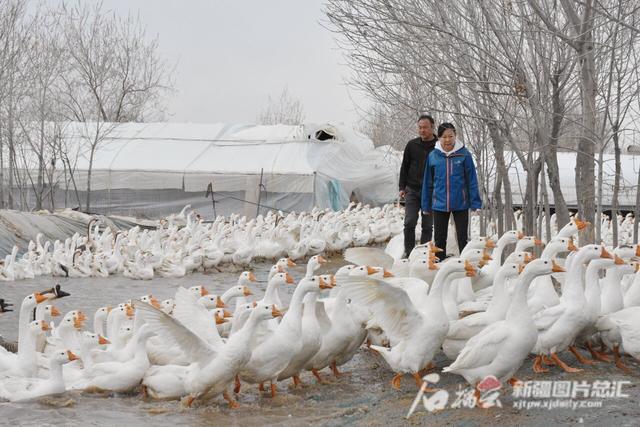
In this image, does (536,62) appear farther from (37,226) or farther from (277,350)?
(37,226)

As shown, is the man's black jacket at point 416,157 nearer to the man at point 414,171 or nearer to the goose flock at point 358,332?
the man at point 414,171

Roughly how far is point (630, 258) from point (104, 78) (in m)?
21.8

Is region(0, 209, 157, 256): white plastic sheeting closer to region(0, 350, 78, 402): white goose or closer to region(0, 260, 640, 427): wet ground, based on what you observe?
region(0, 350, 78, 402): white goose

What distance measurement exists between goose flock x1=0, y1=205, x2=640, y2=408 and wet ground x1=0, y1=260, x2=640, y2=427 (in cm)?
12

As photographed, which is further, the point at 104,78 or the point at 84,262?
the point at 104,78

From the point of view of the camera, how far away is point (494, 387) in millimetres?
6039

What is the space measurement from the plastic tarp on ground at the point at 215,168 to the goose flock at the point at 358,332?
18.8 metres

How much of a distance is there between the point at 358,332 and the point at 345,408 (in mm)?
1118

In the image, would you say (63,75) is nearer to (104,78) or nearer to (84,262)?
(104,78)

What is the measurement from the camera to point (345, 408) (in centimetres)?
644

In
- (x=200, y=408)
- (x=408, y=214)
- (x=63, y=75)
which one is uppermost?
(x=63, y=75)

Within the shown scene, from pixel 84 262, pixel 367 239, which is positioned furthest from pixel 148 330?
pixel 367 239

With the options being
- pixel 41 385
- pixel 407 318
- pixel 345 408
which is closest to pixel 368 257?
pixel 407 318

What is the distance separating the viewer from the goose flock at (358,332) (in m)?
6.44
